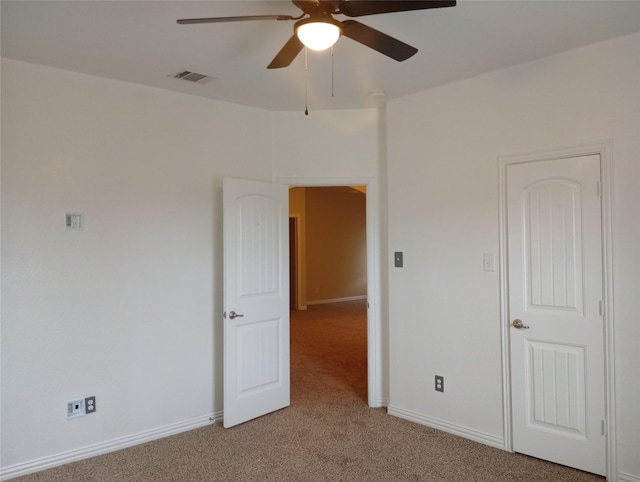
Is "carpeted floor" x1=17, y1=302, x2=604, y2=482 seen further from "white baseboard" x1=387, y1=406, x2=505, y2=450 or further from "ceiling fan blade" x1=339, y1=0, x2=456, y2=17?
"ceiling fan blade" x1=339, y1=0, x2=456, y2=17

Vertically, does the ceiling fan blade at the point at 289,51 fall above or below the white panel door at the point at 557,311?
above

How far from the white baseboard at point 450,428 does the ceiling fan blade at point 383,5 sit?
2.86 m

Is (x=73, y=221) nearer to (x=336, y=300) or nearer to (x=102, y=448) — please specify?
(x=102, y=448)

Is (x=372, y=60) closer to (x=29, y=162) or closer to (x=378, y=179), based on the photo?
(x=378, y=179)

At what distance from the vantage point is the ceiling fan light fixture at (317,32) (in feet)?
5.96

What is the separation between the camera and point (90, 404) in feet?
10.1

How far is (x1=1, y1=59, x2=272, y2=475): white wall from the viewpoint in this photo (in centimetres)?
286

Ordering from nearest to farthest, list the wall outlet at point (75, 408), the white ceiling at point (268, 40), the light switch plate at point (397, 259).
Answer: the white ceiling at point (268, 40)
the wall outlet at point (75, 408)
the light switch plate at point (397, 259)

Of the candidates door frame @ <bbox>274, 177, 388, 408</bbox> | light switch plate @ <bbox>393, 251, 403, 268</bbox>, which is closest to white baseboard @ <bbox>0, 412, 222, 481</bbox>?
door frame @ <bbox>274, 177, 388, 408</bbox>

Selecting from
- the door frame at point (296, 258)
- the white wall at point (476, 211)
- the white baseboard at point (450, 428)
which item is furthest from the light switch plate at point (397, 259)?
the door frame at point (296, 258)

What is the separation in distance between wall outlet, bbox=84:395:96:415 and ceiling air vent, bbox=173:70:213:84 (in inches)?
93.8

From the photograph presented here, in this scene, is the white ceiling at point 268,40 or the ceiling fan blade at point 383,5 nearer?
the ceiling fan blade at point 383,5

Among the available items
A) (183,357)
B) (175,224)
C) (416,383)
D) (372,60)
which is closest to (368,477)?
(416,383)

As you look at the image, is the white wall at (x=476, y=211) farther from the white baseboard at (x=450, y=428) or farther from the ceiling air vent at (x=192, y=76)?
the ceiling air vent at (x=192, y=76)
